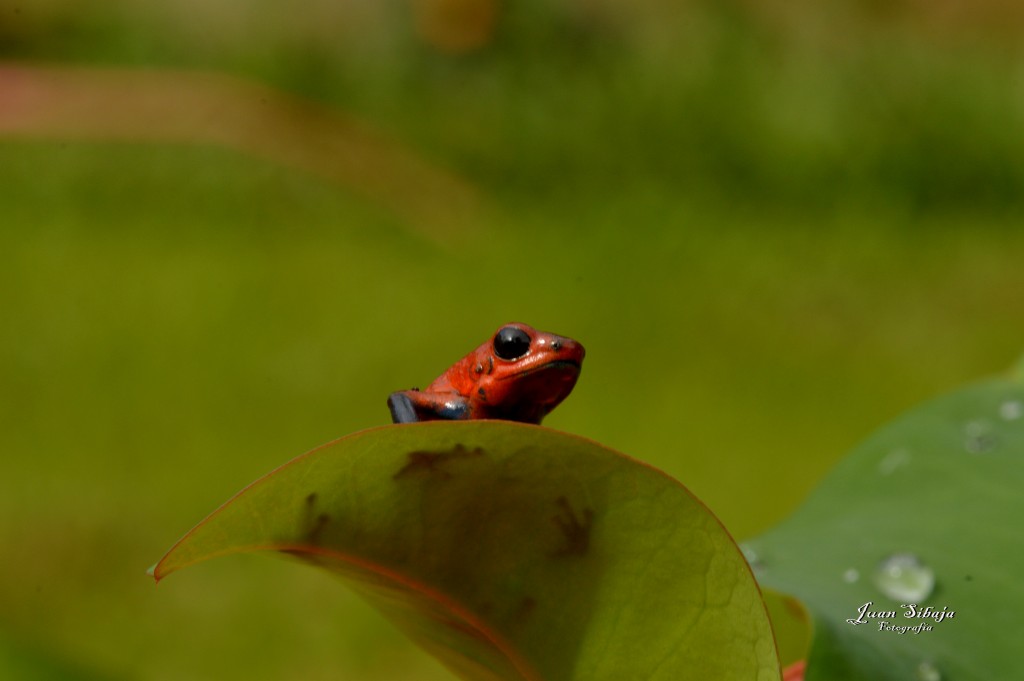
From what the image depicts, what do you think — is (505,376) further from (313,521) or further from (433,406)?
(313,521)

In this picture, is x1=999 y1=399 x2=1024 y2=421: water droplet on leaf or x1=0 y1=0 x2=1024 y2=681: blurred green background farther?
x1=0 y1=0 x2=1024 y2=681: blurred green background

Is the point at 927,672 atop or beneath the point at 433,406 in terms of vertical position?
beneath

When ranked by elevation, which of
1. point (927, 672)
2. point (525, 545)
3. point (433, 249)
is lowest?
point (433, 249)

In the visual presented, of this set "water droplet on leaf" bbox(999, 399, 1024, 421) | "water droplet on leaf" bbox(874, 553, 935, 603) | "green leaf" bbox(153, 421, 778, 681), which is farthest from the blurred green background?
Result: "green leaf" bbox(153, 421, 778, 681)

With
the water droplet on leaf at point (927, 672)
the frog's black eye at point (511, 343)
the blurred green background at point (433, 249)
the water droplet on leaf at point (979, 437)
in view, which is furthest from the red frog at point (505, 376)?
the blurred green background at point (433, 249)

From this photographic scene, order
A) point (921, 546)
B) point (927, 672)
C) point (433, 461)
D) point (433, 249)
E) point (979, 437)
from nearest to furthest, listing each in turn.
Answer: point (433, 461)
point (927, 672)
point (921, 546)
point (979, 437)
point (433, 249)

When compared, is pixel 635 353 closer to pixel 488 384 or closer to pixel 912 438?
pixel 912 438

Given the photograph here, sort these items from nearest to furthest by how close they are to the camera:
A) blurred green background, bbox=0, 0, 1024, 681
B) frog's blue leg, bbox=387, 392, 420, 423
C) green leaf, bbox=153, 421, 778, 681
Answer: green leaf, bbox=153, 421, 778, 681 < frog's blue leg, bbox=387, 392, 420, 423 < blurred green background, bbox=0, 0, 1024, 681

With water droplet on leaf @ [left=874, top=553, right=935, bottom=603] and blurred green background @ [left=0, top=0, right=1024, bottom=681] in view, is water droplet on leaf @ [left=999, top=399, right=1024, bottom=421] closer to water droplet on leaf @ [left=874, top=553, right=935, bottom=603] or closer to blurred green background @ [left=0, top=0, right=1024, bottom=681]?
water droplet on leaf @ [left=874, top=553, right=935, bottom=603]

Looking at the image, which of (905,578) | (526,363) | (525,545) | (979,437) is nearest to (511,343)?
(526,363)
